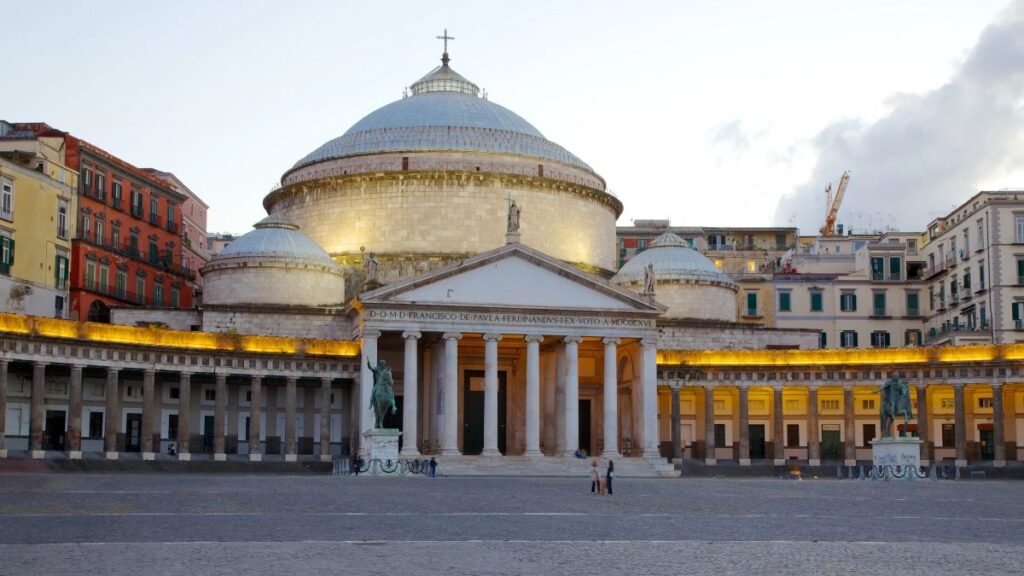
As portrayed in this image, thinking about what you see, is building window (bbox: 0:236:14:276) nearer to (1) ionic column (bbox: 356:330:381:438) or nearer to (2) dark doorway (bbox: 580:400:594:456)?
(1) ionic column (bbox: 356:330:381:438)

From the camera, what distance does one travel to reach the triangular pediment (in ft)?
255

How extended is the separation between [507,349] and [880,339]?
3333cm

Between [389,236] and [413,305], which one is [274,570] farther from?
[389,236]

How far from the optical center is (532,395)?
78.6 m

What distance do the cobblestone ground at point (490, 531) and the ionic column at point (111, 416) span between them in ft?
84.1

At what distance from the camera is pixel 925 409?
84.3m

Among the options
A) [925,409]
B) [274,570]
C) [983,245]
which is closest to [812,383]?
[925,409]

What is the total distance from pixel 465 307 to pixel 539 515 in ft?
141

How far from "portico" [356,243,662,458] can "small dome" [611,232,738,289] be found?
9.61 meters

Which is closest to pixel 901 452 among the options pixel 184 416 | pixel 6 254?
pixel 184 416

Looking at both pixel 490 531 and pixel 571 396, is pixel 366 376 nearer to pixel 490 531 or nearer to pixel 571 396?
pixel 571 396

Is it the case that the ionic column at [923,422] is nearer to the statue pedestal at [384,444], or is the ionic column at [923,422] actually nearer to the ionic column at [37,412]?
the statue pedestal at [384,444]

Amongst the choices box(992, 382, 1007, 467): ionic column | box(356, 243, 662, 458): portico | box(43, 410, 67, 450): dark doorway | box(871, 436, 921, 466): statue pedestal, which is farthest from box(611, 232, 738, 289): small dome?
box(43, 410, 67, 450): dark doorway

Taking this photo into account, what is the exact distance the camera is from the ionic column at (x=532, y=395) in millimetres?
78188
